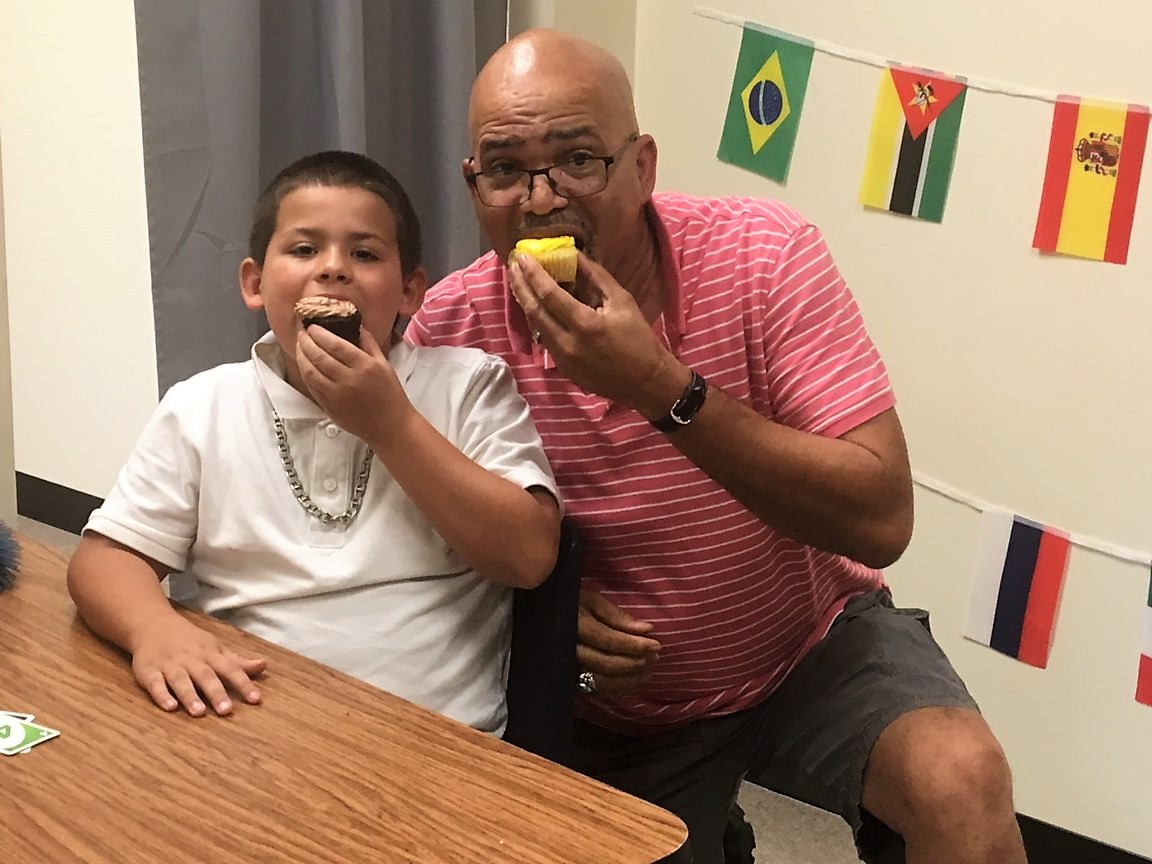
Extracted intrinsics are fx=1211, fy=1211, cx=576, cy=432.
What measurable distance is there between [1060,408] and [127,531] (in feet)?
4.78

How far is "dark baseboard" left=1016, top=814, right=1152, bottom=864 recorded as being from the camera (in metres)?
2.04

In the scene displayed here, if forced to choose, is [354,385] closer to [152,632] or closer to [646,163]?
[152,632]

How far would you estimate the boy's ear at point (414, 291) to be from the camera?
1.36m

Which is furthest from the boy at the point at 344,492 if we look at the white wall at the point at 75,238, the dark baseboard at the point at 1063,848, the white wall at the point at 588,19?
the white wall at the point at 75,238

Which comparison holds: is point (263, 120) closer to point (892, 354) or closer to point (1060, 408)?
point (892, 354)

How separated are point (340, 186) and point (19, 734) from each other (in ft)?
2.17

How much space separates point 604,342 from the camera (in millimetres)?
1145

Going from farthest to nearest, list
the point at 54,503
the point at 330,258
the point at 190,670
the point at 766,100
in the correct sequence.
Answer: the point at 54,503, the point at 766,100, the point at 330,258, the point at 190,670

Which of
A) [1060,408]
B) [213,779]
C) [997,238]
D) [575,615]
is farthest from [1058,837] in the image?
[213,779]

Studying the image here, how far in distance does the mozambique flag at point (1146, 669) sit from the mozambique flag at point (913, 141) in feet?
2.40

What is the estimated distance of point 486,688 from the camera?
3.95ft

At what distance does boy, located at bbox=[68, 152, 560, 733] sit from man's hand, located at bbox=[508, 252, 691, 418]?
4.8 inches

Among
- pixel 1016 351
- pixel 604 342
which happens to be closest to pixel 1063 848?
pixel 1016 351

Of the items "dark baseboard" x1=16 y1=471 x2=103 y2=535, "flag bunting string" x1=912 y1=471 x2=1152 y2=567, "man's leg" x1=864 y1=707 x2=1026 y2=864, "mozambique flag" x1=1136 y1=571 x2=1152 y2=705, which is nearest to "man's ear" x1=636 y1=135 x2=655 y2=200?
"man's leg" x1=864 y1=707 x2=1026 y2=864
